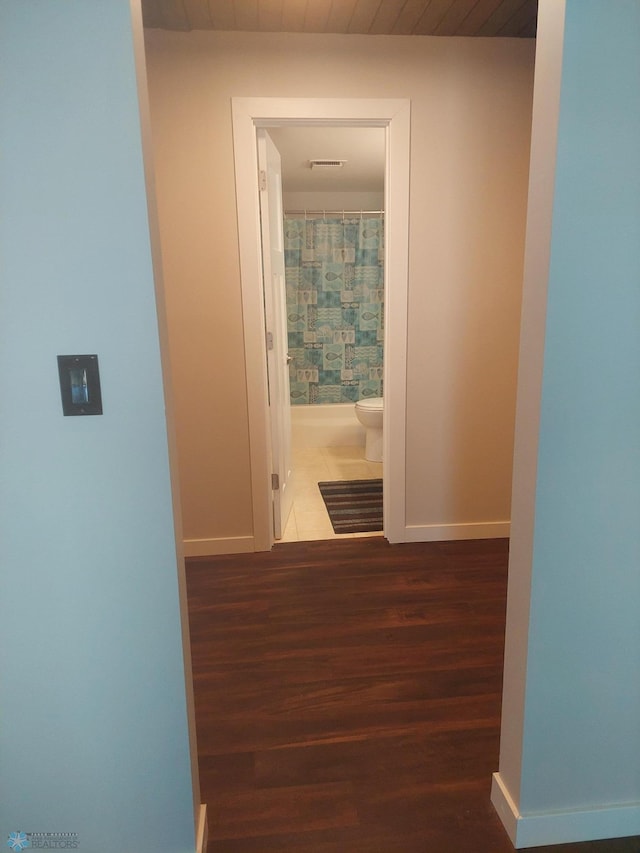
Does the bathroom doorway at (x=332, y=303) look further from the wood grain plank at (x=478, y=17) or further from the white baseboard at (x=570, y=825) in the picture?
the white baseboard at (x=570, y=825)

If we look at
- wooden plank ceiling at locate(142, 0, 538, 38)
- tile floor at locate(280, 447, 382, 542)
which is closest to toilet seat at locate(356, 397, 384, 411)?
tile floor at locate(280, 447, 382, 542)

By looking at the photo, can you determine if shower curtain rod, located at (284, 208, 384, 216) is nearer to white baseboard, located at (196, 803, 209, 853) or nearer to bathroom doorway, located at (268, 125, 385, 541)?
bathroom doorway, located at (268, 125, 385, 541)

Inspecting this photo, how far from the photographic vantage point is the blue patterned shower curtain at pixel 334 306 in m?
5.11

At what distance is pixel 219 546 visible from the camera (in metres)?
2.94

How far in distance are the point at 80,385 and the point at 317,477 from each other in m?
3.20

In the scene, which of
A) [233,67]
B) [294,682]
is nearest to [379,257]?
[233,67]

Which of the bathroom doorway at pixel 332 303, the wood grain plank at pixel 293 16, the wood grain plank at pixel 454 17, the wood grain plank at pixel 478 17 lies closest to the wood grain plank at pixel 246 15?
the wood grain plank at pixel 293 16

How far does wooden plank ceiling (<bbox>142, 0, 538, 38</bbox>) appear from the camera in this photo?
2234 millimetres

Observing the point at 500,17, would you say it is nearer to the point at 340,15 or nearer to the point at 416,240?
the point at 340,15

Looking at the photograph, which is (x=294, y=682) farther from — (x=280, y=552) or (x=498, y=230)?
(x=498, y=230)

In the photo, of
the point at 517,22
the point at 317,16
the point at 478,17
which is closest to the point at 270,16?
the point at 317,16

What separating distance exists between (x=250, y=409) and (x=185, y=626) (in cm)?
168

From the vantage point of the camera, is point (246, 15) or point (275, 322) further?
point (275, 322)

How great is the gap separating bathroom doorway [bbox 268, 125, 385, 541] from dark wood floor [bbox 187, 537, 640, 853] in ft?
6.40
